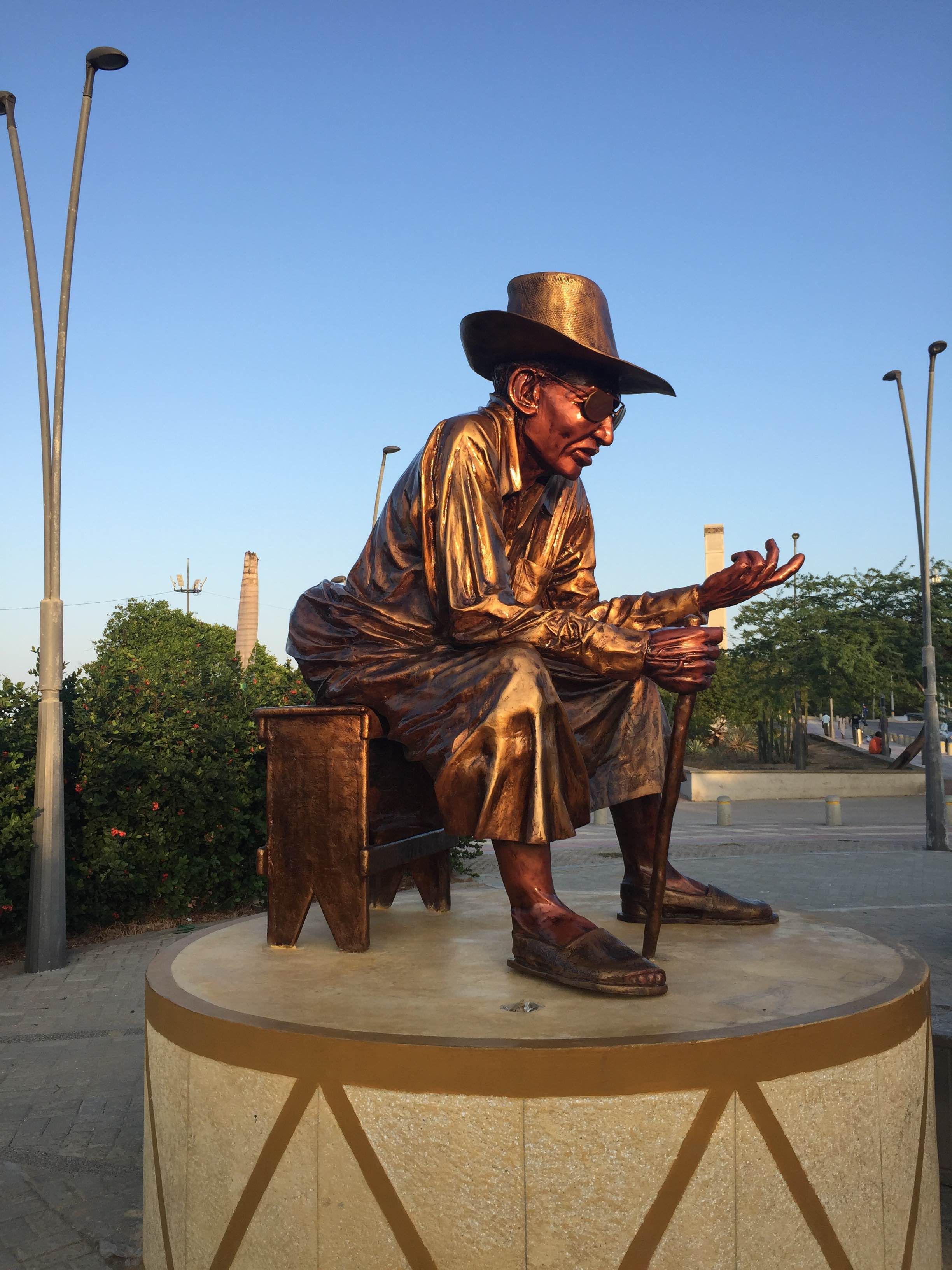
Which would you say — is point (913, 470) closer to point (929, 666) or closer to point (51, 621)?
point (929, 666)

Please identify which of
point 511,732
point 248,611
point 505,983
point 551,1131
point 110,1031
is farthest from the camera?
point 248,611

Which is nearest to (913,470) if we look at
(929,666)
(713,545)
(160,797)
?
(929,666)

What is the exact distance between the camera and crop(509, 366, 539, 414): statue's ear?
317 centimetres

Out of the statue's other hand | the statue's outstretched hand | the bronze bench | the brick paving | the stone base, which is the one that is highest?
the statue's outstretched hand

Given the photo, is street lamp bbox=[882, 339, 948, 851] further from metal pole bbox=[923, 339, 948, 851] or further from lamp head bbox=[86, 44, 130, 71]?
lamp head bbox=[86, 44, 130, 71]

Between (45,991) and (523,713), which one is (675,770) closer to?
(523,713)

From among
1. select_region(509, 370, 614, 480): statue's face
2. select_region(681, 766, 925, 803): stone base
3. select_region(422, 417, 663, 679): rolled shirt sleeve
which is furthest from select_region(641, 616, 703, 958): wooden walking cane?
select_region(681, 766, 925, 803): stone base

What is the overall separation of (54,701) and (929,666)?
13038 mm

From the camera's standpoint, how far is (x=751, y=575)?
2.87m

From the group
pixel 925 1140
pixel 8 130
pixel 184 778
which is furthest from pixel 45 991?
pixel 8 130

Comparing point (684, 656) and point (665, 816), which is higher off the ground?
point (684, 656)

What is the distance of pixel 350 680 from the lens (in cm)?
316

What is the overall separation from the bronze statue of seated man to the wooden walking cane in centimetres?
10

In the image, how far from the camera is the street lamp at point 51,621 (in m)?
7.22
